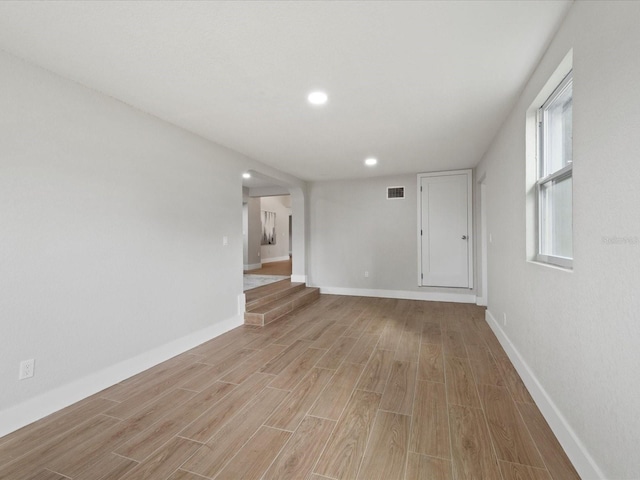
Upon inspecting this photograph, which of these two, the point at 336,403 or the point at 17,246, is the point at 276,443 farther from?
the point at 17,246

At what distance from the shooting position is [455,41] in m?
1.81

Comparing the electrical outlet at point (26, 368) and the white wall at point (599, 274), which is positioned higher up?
the white wall at point (599, 274)

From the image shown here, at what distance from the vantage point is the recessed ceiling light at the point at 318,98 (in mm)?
2441

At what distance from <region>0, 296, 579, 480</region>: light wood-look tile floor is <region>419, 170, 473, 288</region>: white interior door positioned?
2333mm

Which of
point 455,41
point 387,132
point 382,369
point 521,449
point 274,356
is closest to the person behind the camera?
point 521,449

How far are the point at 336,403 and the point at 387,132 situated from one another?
278cm

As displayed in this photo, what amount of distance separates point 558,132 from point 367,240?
4.07 metres

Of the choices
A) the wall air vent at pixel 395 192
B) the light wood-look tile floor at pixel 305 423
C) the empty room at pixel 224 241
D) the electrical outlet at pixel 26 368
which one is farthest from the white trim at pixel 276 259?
the electrical outlet at pixel 26 368

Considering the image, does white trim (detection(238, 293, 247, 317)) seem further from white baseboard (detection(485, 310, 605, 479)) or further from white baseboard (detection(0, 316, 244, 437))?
white baseboard (detection(485, 310, 605, 479))

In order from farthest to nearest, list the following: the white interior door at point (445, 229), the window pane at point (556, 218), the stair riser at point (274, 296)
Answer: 1. the white interior door at point (445, 229)
2. the stair riser at point (274, 296)
3. the window pane at point (556, 218)

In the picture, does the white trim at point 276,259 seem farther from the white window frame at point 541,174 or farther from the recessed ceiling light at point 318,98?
the white window frame at point 541,174

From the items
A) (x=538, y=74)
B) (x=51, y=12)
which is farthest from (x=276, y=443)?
(x=538, y=74)

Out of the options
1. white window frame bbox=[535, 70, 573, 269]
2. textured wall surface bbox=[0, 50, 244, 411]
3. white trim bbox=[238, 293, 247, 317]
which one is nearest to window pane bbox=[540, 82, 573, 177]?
white window frame bbox=[535, 70, 573, 269]

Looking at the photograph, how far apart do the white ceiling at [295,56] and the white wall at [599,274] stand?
0.37m
